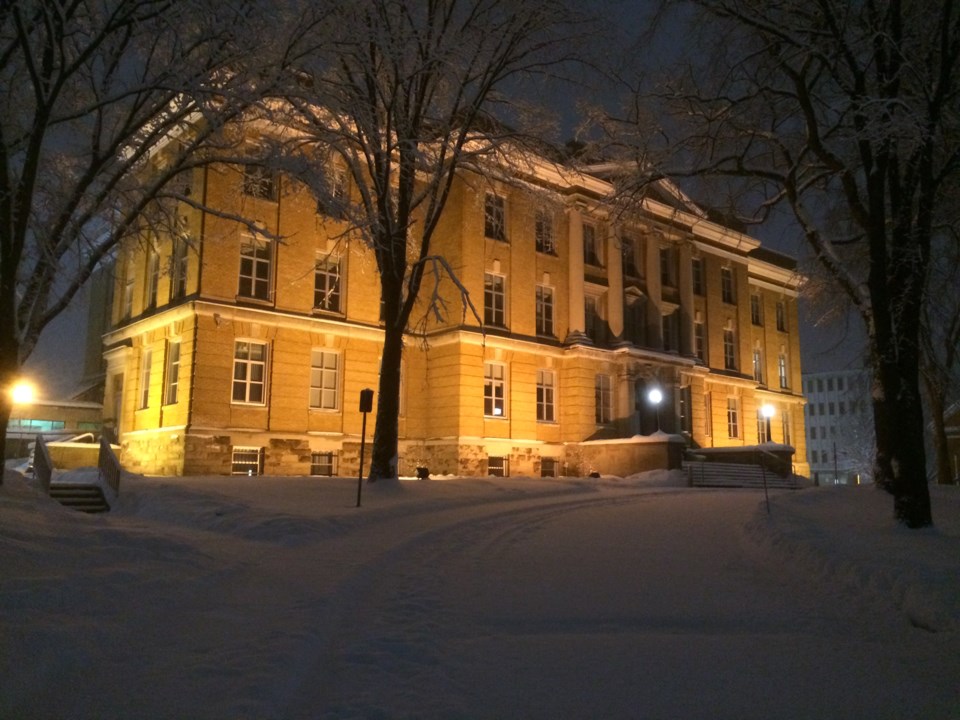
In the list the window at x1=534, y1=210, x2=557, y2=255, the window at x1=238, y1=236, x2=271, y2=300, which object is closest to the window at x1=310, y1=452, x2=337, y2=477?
the window at x1=238, y1=236, x2=271, y2=300

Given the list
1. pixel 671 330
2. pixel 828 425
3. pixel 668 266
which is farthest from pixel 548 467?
pixel 828 425

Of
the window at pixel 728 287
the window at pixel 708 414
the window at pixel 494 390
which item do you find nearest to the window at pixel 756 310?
the window at pixel 728 287

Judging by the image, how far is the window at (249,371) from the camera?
26.5 meters

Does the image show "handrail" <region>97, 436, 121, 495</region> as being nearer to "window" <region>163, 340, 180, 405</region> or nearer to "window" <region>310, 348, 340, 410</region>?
"window" <region>163, 340, 180, 405</region>

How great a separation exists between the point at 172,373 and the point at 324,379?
17.8 feet

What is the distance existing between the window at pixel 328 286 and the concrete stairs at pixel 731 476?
15.3 meters

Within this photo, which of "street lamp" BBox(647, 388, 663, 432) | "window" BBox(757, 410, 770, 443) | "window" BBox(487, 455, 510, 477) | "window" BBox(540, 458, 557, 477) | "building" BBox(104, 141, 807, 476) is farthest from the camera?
"window" BBox(757, 410, 770, 443)

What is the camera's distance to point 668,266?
137 feet

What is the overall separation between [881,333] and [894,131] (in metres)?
3.45

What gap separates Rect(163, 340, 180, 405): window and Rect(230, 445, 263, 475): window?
2.94 m

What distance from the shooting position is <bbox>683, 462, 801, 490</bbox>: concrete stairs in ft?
96.8

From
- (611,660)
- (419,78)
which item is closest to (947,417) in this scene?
(419,78)

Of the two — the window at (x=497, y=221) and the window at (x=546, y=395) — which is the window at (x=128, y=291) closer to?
the window at (x=497, y=221)

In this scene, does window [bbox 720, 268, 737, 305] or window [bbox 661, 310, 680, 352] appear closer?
window [bbox 661, 310, 680, 352]
